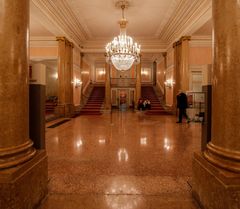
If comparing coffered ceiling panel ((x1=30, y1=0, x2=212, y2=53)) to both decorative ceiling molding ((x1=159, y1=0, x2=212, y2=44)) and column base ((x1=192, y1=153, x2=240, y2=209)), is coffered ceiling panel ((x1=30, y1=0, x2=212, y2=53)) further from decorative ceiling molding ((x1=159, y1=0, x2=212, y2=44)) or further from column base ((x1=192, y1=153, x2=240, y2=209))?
column base ((x1=192, y1=153, x2=240, y2=209))

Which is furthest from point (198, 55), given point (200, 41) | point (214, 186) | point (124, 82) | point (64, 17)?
point (214, 186)

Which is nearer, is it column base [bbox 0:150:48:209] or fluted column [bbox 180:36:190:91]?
column base [bbox 0:150:48:209]

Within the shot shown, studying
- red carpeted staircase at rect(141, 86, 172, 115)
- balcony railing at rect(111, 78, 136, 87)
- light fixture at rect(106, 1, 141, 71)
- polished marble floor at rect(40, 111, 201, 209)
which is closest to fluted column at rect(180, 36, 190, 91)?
red carpeted staircase at rect(141, 86, 172, 115)

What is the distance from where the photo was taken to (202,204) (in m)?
1.82

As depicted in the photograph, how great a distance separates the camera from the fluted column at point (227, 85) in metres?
1.59

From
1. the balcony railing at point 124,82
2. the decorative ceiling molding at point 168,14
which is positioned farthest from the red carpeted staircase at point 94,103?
the decorative ceiling molding at point 168,14

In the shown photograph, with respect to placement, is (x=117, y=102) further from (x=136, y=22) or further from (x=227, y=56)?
(x=227, y=56)

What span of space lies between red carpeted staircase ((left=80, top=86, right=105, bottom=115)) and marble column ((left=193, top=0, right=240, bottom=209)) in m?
10.9

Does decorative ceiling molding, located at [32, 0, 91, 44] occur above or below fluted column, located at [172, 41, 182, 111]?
above

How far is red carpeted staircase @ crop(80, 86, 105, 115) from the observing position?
12.6 meters

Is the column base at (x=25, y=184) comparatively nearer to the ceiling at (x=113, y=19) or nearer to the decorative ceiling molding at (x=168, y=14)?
the ceiling at (x=113, y=19)

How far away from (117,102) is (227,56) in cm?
1759

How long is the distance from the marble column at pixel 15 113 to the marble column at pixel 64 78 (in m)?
8.31

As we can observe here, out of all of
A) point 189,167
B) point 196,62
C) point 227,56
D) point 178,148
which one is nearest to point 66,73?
point 196,62
